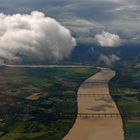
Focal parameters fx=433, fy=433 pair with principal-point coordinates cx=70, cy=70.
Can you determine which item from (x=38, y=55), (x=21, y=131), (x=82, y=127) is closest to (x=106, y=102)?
(x=82, y=127)

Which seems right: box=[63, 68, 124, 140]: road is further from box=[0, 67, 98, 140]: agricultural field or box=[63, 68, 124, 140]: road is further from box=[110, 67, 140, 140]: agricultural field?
box=[0, 67, 98, 140]: agricultural field

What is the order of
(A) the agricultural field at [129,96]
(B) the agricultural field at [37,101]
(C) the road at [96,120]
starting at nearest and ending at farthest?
(C) the road at [96,120] < (B) the agricultural field at [37,101] < (A) the agricultural field at [129,96]

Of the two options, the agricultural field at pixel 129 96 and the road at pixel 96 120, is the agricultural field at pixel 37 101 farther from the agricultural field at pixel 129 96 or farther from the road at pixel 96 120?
the agricultural field at pixel 129 96

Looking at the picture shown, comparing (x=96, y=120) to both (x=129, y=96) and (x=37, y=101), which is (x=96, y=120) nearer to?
(x=37, y=101)

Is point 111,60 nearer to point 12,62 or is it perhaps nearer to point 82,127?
point 12,62

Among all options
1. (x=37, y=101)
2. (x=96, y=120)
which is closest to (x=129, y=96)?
(x=37, y=101)

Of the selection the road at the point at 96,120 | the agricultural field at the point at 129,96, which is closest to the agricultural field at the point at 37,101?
the road at the point at 96,120
